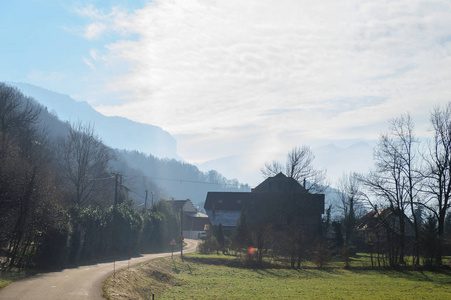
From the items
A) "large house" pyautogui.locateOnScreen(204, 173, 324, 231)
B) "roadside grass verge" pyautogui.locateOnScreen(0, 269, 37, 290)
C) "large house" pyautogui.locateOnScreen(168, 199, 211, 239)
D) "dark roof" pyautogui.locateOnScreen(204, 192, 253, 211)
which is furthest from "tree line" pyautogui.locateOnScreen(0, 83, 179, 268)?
"large house" pyautogui.locateOnScreen(168, 199, 211, 239)

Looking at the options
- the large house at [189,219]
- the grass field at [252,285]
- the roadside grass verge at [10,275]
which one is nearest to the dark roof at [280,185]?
the grass field at [252,285]

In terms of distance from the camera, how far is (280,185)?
199 feet

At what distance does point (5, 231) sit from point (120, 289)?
8.11 metres

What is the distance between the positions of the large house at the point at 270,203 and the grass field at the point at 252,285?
59.4ft

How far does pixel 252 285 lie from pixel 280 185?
37.3m

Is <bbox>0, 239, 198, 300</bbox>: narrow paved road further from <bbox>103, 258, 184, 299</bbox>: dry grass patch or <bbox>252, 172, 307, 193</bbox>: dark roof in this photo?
<bbox>252, 172, 307, 193</bbox>: dark roof

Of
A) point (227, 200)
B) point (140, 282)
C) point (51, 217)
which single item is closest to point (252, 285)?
point (140, 282)

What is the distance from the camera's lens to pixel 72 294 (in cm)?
1581

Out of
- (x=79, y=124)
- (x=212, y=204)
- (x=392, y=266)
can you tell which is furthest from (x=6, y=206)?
(x=212, y=204)

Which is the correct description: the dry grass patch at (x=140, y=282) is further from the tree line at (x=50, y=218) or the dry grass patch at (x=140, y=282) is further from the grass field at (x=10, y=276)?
the tree line at (x=50, y=218)

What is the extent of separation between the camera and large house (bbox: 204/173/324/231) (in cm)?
5322

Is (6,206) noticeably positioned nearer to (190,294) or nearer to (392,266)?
(190,294)

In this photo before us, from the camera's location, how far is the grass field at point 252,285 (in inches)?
774

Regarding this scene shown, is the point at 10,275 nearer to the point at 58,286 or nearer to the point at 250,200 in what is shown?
the point at 58,286
